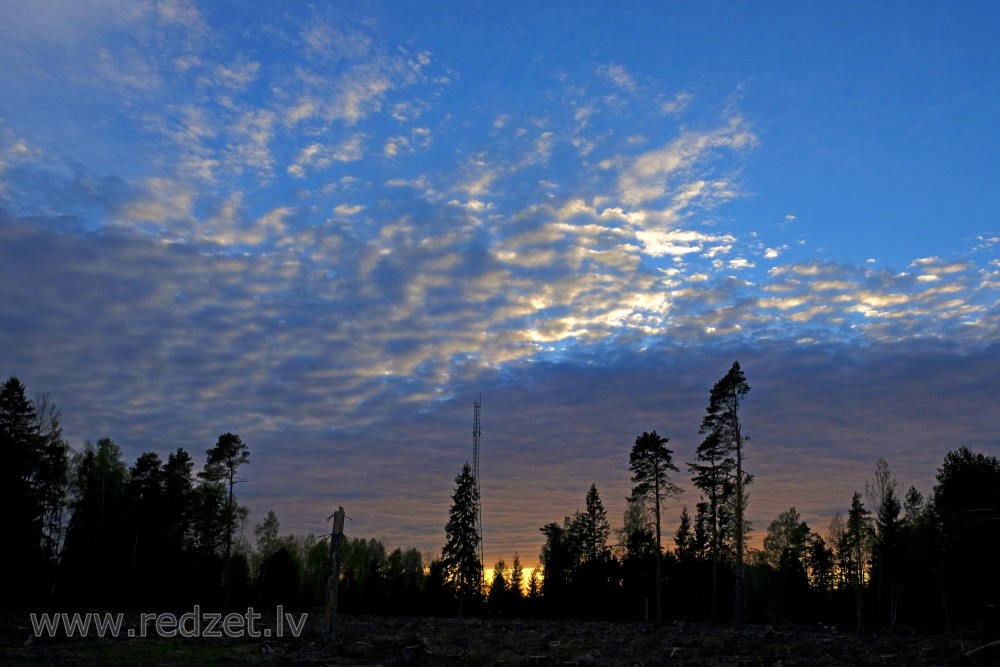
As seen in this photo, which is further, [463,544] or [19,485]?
[463,544]

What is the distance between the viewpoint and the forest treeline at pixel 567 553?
5338 cm

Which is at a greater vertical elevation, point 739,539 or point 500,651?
point 739,539

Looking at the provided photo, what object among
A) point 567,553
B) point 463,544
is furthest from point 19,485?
point 567,553

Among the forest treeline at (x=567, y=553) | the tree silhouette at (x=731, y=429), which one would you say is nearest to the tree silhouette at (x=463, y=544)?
the forest treeline at (x=567, y=553)

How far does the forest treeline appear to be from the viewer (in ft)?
175

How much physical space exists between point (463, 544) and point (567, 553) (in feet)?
66.2

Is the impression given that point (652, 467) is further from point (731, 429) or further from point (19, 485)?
point (19, 485)

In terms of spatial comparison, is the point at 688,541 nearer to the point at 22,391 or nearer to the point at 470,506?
the point at 470,506

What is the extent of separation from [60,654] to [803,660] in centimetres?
2591

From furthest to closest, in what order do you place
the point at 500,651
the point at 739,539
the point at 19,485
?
the point at 19,485, the point at 739,539, the point at 500,651

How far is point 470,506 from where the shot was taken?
77188 mm

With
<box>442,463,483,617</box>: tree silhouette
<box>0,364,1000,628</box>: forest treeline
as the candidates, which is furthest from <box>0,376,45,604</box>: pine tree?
<box>442,463,483,617</box>: tree silhouette

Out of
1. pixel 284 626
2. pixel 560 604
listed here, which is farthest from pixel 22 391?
pixel 560 604

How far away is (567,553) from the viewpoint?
91.4m
